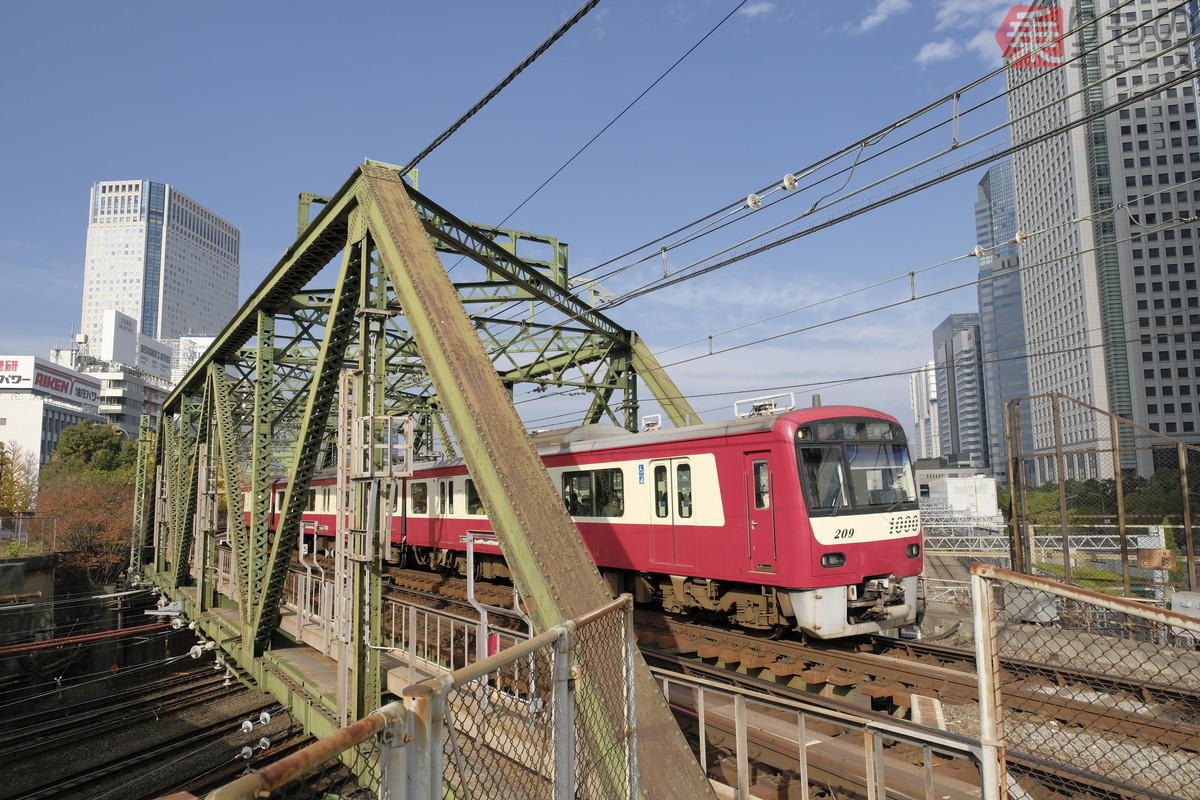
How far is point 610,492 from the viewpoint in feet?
37.4

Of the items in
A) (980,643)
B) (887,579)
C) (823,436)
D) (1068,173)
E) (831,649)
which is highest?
(1068,173)

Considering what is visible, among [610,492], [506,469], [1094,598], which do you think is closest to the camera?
[1094,598]

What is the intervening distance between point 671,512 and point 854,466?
2.59 metres

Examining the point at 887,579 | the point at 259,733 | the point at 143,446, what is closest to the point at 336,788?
the point at 259,733

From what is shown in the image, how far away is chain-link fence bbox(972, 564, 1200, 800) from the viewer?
10.2ft

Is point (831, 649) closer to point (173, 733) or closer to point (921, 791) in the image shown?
point (921, 791)

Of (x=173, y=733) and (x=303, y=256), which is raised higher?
(x=303, y=256)

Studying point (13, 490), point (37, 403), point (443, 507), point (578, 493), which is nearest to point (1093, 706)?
point (578, 493)

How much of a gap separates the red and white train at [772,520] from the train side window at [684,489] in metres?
0.02

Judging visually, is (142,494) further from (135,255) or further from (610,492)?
(135,255)

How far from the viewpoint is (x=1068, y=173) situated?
261ft

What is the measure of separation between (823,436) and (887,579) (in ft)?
7.03

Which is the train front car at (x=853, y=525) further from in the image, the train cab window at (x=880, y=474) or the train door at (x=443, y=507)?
the train door at (x=443, y=507)

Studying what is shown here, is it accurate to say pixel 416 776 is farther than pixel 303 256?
No
